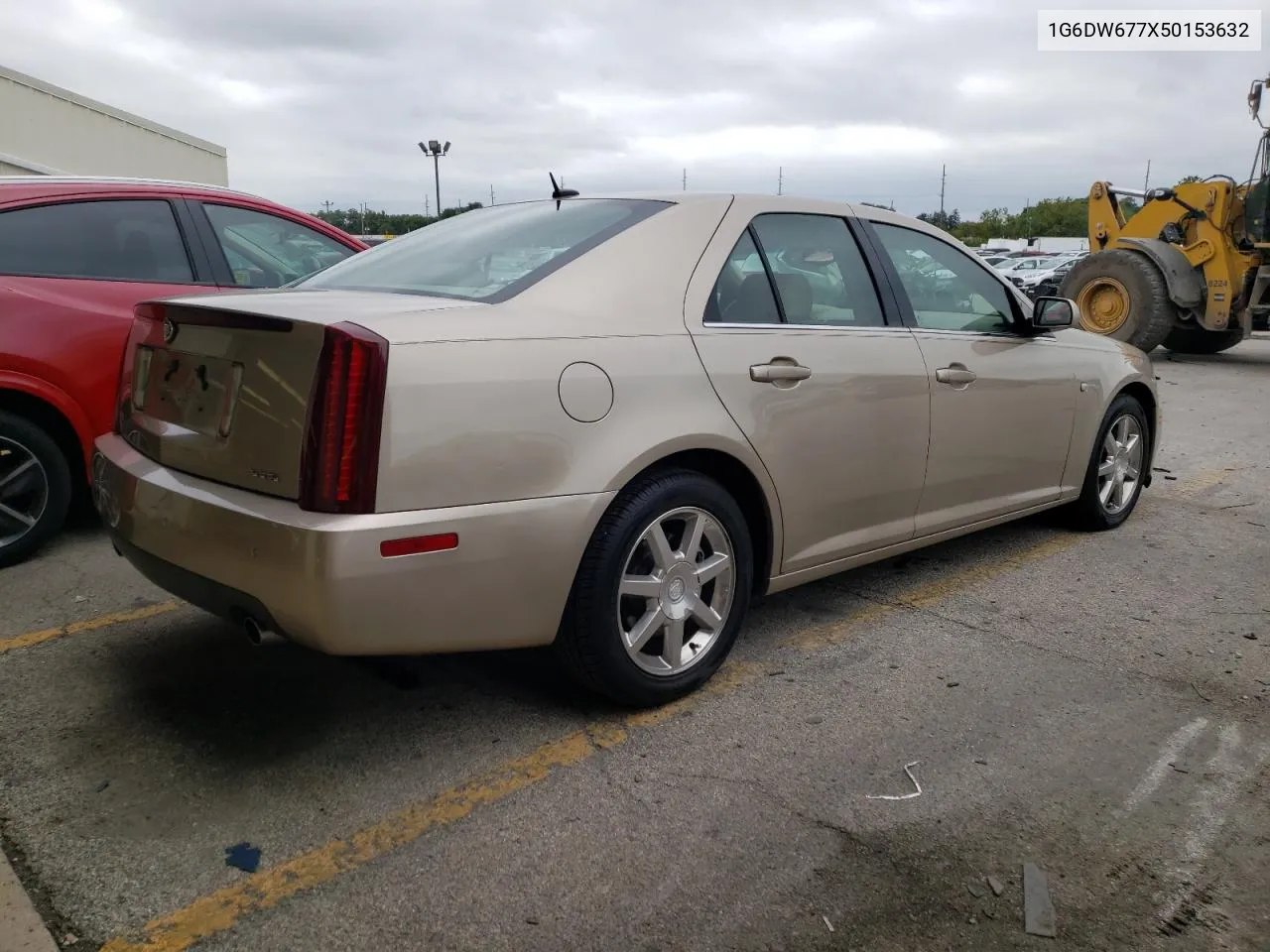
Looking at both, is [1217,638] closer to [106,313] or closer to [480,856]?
[480,856]

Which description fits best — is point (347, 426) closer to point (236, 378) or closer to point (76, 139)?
point (236, 378)

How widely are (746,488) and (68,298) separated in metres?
3.11

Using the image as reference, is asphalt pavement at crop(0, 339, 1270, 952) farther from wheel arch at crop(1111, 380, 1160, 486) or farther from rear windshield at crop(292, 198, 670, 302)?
wheel arch at crop(1111, 380, 1160, 486)

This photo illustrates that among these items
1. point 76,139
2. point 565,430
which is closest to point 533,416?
point 565,430

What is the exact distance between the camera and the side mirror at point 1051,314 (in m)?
4.37

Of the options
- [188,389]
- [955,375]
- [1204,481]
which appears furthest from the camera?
[1204,481]

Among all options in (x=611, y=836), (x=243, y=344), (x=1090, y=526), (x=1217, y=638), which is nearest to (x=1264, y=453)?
(x=1090, y=526)

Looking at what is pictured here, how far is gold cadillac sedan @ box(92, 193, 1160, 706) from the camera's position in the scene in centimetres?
242

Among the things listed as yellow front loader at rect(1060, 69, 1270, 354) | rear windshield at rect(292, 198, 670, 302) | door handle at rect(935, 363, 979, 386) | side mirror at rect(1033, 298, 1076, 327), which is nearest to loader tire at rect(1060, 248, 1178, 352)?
yellow front loader at rect(1060, 69, 1270, 354)

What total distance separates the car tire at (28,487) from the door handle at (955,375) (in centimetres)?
366

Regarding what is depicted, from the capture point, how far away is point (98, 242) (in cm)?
463

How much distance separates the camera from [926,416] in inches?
150

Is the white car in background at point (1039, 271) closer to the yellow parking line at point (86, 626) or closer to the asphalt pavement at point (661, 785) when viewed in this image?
the asphalt pavement at point (661, 785)

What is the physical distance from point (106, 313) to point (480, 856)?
10.8ft
